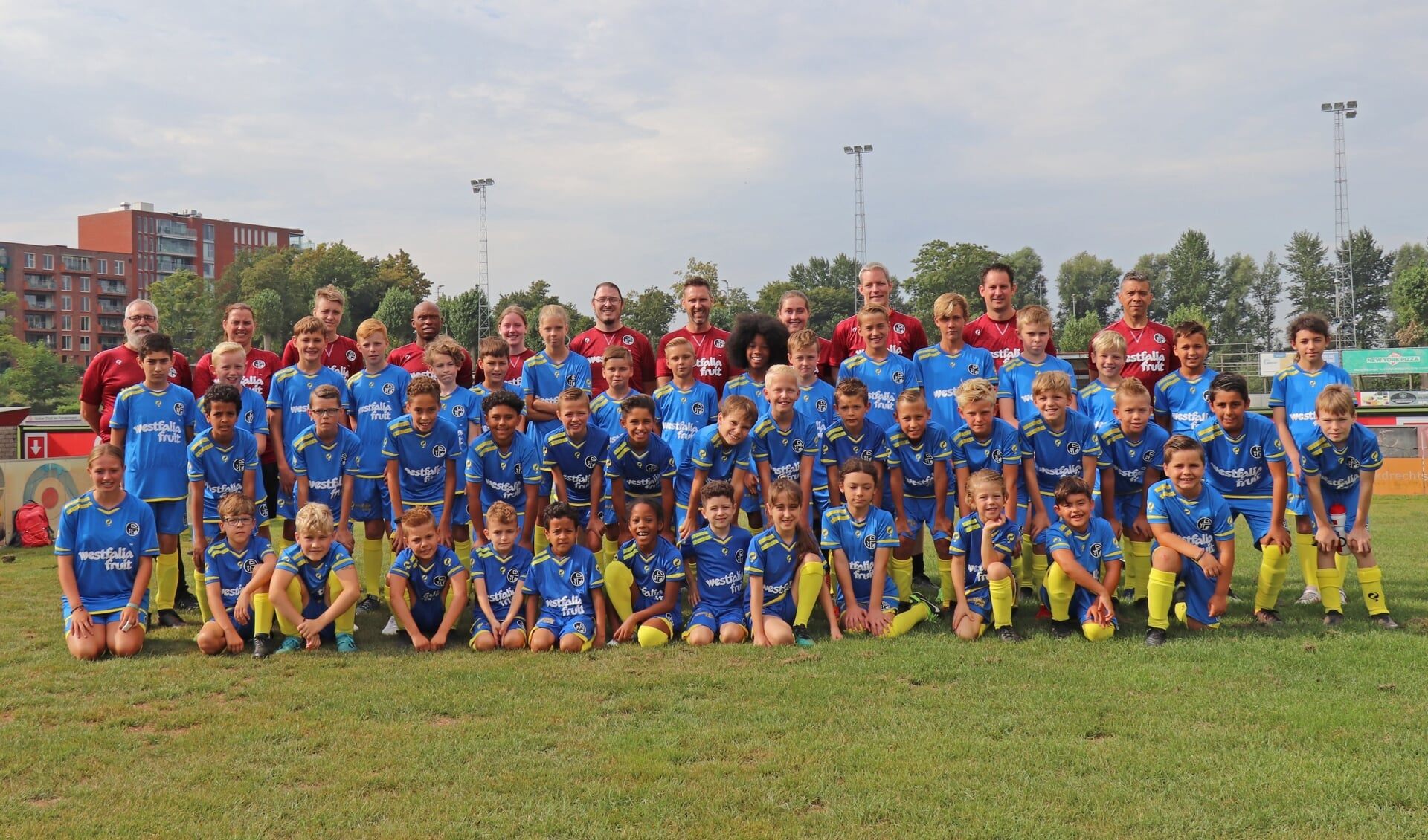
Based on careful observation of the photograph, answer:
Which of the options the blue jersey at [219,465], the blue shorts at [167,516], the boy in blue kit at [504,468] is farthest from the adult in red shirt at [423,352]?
the blue shorts at [167,516]

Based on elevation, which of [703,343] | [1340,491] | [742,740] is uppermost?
[703,343]

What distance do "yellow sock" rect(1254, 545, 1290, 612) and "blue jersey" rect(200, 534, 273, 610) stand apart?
19.9 ft

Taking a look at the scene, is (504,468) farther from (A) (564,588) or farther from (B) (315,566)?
(B) (315,566)

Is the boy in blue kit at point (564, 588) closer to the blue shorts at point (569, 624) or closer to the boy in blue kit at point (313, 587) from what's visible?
the blue shorts at point (569, 624)

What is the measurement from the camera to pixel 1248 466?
20.7ft

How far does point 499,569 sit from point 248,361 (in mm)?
3255

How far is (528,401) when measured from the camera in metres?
7.18

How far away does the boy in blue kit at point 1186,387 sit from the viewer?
670cm

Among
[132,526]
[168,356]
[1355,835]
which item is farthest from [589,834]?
[168,356]

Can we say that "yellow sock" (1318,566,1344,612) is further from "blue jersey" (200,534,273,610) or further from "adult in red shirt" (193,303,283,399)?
"adult in red shirt" (193,303,283,399)

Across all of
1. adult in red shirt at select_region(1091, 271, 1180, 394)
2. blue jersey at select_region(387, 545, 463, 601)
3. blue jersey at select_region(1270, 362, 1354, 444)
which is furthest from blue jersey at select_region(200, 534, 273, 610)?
blue jersey at select_region(1270, 362, 1354, 444)

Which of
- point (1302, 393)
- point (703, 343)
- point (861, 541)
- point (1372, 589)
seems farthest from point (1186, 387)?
point (703, 343)

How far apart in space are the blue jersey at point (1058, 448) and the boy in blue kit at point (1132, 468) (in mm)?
114

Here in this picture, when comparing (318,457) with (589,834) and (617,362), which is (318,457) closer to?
(617,362)
